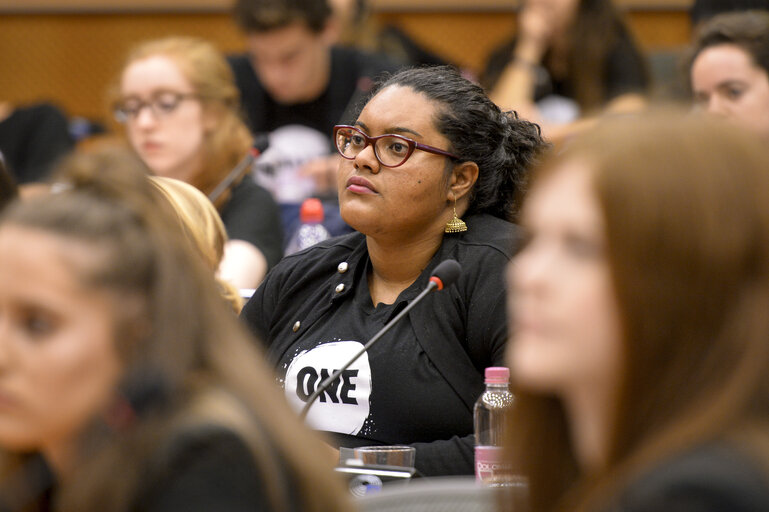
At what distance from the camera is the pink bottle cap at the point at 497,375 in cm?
206

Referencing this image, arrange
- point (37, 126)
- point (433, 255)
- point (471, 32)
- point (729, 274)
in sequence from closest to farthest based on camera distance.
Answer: point (729, 274)
point (433, 255)
point (37, 126)
point (471, 32)

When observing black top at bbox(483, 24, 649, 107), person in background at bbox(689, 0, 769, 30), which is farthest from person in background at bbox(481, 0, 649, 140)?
person in background at bbox(689, 0, 769, 30)

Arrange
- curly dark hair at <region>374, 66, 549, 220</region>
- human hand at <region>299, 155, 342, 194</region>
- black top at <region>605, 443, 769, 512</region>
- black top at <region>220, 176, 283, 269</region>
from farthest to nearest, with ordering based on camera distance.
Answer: human hand at <region>299, 155, 342, 194</region> < black top at <region>220, 176, 283, 269</region> < curly dark hair at <region>374, 66, 549, 220</region> < black top at <region>605, 443, 769, 512</region>

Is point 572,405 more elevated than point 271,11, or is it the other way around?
point 271,11

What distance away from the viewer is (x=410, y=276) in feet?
8.06

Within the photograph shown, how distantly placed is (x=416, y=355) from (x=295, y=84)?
222 cm

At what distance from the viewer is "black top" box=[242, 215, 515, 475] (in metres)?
2.24

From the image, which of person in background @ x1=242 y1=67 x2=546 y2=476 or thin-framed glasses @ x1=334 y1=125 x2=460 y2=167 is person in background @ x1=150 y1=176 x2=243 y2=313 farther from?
thin-framed glasses @ x1=334 y1=125 x2=460 y2=167

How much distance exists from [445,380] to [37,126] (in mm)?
2863

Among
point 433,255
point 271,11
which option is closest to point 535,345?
point 433,255

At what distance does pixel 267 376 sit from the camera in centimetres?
121

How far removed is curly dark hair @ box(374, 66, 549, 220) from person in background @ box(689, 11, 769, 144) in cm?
110

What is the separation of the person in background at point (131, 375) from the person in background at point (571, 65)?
10.2 ft

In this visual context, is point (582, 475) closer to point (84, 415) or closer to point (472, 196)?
point (84, 415)
